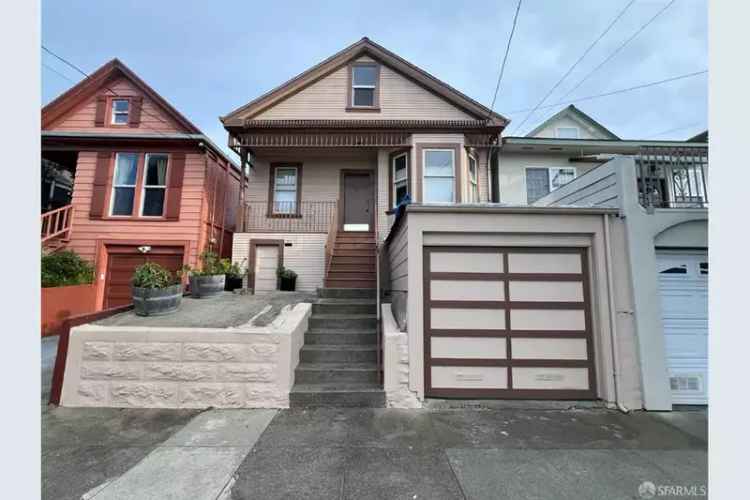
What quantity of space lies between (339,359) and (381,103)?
7824 mm

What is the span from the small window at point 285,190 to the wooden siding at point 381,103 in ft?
5.31

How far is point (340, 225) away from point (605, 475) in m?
7.64

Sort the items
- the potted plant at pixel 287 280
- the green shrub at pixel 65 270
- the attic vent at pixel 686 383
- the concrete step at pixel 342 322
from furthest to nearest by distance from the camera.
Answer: the potted plant at pixel 287 280
the green shrub at pixel 65 270
the concrete step at pixel 342 322
the attic vent at pixel 686 383

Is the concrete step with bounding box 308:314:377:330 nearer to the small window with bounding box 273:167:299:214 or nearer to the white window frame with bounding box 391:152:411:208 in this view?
the white window frame with bounding box 391:152:411:208

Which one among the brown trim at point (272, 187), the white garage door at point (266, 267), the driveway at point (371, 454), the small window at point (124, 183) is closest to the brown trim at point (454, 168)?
the brown trim at point (272, 187)

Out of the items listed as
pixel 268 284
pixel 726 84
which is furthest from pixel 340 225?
pixel 726 84

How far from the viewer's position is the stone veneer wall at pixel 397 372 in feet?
13.7

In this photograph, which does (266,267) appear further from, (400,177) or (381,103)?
(381,103)

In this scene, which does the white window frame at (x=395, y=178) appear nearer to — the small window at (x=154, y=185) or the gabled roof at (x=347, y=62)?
the gabled roof at (x=347, y=62)

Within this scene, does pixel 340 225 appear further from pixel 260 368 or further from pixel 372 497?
pixel 372 497

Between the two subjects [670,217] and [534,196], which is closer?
[670,217]

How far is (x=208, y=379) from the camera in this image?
13.6 ft

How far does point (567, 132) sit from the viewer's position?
11.2 meters

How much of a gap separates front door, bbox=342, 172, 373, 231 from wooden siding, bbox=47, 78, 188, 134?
5.32 metres
